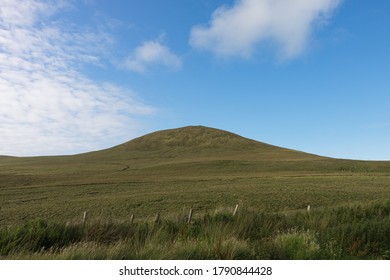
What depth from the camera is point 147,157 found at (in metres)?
118

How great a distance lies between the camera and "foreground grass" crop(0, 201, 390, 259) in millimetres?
6191

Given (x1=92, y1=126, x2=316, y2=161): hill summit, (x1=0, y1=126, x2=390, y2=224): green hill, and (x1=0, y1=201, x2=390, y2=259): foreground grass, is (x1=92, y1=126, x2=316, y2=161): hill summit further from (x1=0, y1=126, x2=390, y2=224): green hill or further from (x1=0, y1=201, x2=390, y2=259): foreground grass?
(x1=0, y1=201, x2=390, y2=259): foreground grass

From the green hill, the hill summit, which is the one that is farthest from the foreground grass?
the hill summit

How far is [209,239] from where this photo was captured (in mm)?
7754

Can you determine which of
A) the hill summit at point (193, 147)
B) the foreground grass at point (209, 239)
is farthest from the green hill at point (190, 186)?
the foreground grass at point (209, 239)

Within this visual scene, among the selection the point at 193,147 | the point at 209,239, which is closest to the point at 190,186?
the point at 209,239

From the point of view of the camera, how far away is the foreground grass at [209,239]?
244 inches

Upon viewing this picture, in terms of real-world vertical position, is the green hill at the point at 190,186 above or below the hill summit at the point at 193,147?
below

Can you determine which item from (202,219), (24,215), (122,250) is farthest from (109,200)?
(122,250)

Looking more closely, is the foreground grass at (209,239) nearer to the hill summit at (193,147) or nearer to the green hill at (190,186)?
the green hill at (190,186)

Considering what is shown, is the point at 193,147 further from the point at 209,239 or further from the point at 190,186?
the point at 209,239

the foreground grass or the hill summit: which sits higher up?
the hill summit

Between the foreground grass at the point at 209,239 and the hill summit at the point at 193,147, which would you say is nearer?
the foreground grass at the point at 209,239

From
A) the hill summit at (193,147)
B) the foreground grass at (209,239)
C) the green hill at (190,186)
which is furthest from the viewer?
the hill summit at (193,147)
